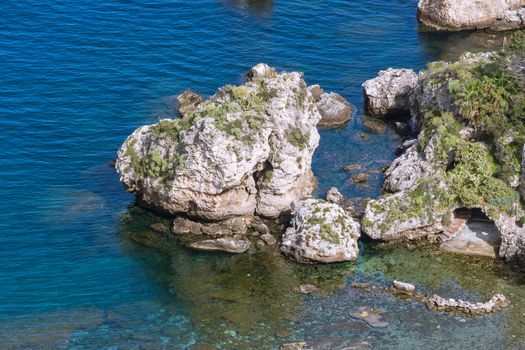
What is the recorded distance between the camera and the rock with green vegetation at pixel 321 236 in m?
56.6

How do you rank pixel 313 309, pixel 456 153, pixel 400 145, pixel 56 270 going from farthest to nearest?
pixel 400 145 < pixel 456 153 < pixel 56 270 < pixel 313 309

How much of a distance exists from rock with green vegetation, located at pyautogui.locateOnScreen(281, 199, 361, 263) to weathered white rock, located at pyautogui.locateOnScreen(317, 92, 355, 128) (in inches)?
698

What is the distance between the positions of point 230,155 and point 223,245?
6578 millimetres

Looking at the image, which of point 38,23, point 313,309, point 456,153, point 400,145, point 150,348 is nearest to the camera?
point 150,348

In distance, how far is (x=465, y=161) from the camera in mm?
60812

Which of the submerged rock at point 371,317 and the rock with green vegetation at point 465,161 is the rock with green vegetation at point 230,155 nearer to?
the rock with green vegetation at point 465,161

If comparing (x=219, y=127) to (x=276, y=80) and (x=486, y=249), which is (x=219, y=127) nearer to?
(x=276, y=80)

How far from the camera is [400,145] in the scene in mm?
71188

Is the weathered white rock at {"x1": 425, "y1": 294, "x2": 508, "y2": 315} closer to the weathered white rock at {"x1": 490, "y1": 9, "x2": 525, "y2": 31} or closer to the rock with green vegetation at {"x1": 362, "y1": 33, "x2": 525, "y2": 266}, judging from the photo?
the rock with green vegetation at {"x1": 362, "y1": 33, "x2": 525, "y2": 266}

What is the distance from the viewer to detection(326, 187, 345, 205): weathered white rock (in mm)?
62750

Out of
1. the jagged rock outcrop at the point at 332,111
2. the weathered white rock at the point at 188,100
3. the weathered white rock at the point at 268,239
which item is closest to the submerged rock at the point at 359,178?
the jagged rock outcrop at the point at 332,111

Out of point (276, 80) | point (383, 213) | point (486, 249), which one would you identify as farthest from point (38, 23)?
point (486, 249)

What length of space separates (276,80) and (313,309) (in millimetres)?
18428

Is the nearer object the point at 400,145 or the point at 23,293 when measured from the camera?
the point at 23,293
